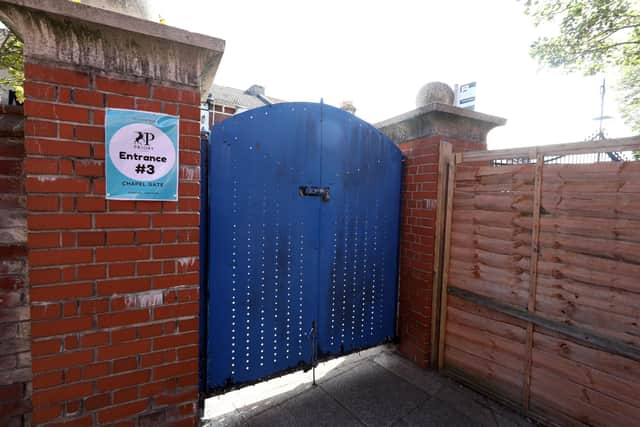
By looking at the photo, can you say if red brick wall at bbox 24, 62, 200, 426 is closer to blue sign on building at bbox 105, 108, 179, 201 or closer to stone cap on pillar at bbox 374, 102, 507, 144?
blue sign on building at bbox 105, 108, 179, 201

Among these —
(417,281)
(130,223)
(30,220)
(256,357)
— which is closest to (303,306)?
(256,357)

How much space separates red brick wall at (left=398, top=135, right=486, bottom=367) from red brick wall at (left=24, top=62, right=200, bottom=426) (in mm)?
2204

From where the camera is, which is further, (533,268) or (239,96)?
(239,96)

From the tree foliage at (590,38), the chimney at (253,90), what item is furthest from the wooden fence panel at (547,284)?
the chimney at (253,90)

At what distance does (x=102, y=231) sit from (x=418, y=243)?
2.69 m

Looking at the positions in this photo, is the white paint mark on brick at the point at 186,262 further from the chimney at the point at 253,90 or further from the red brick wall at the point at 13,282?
the chimney at the point at 253,90

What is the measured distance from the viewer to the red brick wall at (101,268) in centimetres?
157

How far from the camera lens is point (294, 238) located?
263 centimetres

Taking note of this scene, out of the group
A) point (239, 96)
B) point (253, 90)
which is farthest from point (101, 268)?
point (253, 90)

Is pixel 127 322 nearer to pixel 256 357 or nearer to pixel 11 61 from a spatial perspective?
pixel 256 357

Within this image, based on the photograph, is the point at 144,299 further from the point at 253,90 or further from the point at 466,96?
the point at 253,90

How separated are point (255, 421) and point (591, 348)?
247cm

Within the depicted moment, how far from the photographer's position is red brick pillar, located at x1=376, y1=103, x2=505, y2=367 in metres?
3.12

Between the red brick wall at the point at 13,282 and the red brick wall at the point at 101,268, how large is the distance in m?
0.19
